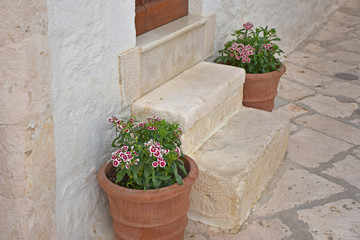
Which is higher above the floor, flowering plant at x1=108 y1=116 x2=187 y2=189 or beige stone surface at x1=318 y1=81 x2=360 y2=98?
flowering plant at x1=108 y1=116 x2=187 y2=189

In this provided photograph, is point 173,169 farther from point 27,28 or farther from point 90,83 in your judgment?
point 27,28

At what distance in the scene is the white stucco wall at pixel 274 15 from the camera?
171 inches

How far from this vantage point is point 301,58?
6297 millimetres

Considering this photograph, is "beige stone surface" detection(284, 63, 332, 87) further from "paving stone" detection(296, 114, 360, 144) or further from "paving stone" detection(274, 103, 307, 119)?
"paving stone" detection(296, 114, 360, 144)

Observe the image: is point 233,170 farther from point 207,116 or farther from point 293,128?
point 293,128

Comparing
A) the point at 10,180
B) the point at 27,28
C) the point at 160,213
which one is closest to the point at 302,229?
the point at 160,213

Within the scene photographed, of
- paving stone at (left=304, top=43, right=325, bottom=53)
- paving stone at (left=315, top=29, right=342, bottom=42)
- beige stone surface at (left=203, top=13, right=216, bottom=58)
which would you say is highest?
beige stone surface at (left=203, top=13, right=216, bottom=58)

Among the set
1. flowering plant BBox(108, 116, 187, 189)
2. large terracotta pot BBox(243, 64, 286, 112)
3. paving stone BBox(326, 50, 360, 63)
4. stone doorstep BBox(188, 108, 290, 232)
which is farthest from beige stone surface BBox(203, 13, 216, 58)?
paving stone BBox(326, 50, 360, 63)

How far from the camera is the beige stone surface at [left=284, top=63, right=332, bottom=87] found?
222 inches

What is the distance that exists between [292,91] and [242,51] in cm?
137

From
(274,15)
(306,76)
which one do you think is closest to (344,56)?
(306,76)

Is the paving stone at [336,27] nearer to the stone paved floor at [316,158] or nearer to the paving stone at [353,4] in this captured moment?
the stone paved floor at [316,158]

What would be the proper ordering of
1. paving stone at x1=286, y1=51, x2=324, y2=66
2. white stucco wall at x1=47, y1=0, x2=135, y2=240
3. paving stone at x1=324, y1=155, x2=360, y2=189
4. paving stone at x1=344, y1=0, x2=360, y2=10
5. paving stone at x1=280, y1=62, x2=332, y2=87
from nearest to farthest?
1. white stucco wall at x1=47, y1=0, x2=135, y2=240
2. paving stone at x1=324, y1=155, x2=360, y2=189
3. paving stone at x1=280, y1=62, x2=332, y2=87
4. paving stone at x1=286, y1=51, x2=324, y2=66
5. paving stone at x1=344, y1=0, x2=360, y2=10

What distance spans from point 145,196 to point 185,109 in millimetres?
758
